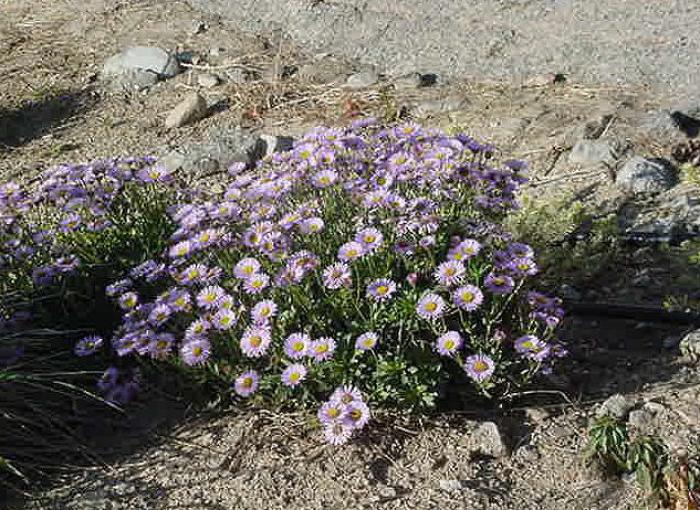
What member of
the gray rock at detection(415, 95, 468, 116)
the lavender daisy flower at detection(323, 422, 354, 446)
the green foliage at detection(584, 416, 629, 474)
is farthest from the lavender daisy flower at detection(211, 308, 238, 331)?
the gray rock at detection(415, 95, 468, 116)

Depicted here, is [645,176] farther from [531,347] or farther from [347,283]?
[347,283]

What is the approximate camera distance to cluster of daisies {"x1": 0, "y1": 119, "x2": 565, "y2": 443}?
3338mm

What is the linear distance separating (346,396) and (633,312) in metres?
1.40

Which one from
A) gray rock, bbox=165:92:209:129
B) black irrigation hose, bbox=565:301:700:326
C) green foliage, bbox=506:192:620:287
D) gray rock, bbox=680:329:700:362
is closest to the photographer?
gray rock, bbox=680:329:700:362

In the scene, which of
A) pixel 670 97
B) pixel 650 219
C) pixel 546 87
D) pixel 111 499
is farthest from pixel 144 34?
pixel 111 499

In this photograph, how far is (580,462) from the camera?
10.7 feet

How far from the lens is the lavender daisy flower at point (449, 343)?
324 cm

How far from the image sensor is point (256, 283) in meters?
3.40

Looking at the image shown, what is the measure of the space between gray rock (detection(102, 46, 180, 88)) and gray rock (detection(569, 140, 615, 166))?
3082 millimetres

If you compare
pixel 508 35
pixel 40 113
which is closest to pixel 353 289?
pixel 508 35

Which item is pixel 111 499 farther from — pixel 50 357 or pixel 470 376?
pixel 470 376

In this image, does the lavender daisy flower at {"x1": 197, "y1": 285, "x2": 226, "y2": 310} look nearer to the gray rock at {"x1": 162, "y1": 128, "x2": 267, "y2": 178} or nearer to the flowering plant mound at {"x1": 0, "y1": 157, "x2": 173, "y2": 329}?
the flowering plant mound at {"x1": 0, "y1": 157, "x2": 173, "y2": 329}

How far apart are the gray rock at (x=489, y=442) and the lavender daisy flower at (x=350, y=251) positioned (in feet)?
2.30

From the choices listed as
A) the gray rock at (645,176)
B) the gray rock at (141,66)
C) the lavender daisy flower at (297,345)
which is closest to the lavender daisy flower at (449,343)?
the lavender daisy flower at (297,345)
